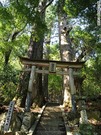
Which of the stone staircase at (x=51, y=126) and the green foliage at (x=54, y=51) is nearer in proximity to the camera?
the stone staircase at (x=51, y=126)

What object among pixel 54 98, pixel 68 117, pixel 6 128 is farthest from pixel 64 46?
pixel 54 98

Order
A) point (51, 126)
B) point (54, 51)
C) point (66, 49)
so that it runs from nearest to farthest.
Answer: point (51, 126), point (66, 49), point (54, 51)

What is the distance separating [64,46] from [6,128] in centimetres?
854

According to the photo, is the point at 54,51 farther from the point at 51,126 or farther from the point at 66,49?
the point at 51,126

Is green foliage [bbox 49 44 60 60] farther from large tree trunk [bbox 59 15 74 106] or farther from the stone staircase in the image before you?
the stone staircase

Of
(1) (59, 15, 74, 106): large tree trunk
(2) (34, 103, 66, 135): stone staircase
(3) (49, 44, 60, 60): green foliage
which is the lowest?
(2) (34, 103, 66, 135): stone staircase

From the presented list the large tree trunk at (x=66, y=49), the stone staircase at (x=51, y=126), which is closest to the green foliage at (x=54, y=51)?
the large tree trunk at (x=66, y=49)

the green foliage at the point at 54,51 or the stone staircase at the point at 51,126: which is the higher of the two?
the green foliage at the point at 54,51

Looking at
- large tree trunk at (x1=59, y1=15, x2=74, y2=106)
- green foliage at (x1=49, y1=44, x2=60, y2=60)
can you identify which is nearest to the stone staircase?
large tree trunk at (x1=59, y1=15, x2=74, y2=106)

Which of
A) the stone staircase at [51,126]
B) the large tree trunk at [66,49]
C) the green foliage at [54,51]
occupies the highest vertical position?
the green foliage at [54,51]

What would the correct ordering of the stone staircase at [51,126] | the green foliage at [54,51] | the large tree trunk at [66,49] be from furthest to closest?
the green foliage at [54,51]
the large tree trunk at [66,49]
the stone staircase at [51,126]

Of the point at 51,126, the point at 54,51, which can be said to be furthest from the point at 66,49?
the point at 54,51

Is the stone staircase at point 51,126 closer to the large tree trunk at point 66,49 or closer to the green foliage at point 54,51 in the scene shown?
the large tree trunk at point 66,49

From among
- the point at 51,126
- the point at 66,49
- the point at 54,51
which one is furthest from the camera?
Answer: the point at 54,51
